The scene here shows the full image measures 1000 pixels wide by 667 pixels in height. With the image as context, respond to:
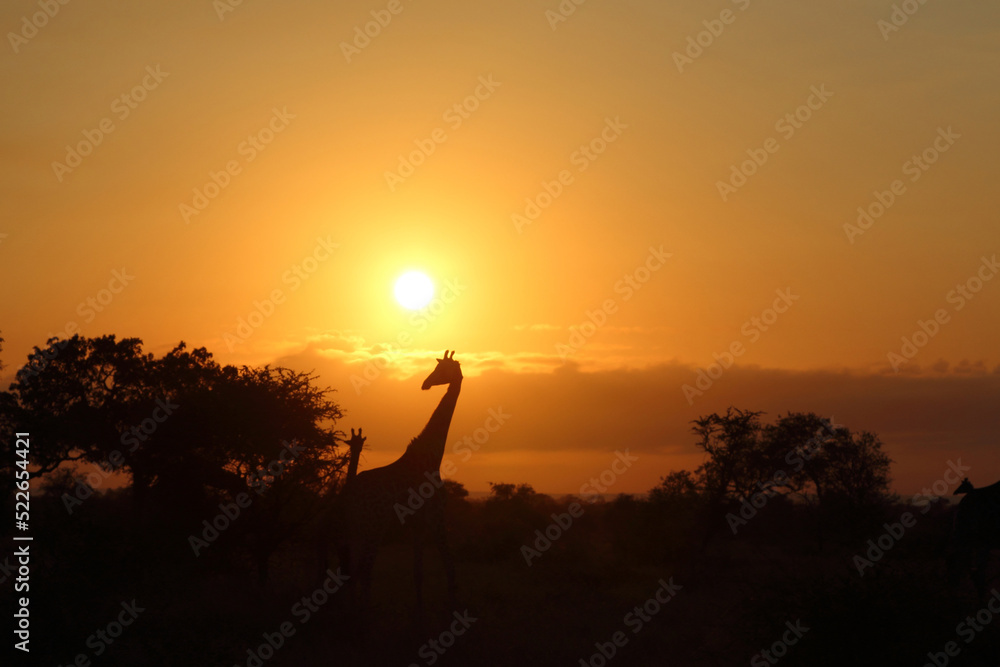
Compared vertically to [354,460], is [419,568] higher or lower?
lower

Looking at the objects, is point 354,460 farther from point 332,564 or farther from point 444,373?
point 332,564

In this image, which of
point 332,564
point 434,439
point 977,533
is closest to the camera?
point 977,533

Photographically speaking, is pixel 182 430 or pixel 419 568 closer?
pixel 419 568

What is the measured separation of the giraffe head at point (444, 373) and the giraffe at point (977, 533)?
11.7m

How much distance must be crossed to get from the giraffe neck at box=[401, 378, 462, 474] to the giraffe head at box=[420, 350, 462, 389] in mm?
153

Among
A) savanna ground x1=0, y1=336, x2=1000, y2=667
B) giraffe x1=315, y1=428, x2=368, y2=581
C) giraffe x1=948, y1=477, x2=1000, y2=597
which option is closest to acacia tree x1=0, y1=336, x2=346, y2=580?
savanna ground x1=0, y1=336, x2=1000, y2=667

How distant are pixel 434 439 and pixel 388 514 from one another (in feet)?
7.69

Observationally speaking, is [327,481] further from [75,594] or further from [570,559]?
[570,559]

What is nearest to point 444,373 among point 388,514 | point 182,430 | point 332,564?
point 388,514

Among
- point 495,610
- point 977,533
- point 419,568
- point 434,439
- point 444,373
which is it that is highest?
point 444,373

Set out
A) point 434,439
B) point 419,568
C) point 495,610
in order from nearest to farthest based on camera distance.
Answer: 1. point 419,568
2. point 434,439
3. point 495,610

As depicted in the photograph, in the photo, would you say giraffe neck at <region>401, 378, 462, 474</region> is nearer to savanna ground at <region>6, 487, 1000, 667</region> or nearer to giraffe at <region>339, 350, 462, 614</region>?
giraffe at <region>339, 350, 462, 614</region>

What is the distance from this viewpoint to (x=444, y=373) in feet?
65.2

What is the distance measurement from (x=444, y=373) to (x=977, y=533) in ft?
41.2
